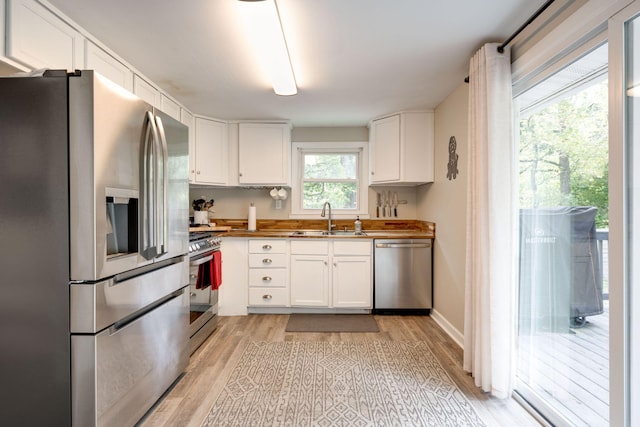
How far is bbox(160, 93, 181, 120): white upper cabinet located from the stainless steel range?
122 centimetres

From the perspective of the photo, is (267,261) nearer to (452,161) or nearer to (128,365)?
(128,365)

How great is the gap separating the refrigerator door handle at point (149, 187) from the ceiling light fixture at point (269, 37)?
79 centimetres

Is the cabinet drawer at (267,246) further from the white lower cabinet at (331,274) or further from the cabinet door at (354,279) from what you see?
Answer: the cabinet door at (354,279)

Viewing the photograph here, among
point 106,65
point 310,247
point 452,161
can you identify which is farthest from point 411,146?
point 106,65

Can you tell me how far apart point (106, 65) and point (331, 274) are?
8.96ft

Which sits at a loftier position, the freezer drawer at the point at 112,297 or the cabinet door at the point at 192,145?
the cabinet door at the point at 192,145

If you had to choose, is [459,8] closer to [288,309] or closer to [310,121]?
[310,121]

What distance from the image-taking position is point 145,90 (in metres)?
2.64

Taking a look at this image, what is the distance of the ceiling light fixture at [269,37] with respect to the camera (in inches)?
65.6

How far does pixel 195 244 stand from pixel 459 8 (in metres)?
2.49

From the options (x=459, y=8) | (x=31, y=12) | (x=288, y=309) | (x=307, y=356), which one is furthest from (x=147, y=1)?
(x=288, y=309)

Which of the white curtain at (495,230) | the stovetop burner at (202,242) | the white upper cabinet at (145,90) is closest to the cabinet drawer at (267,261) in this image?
the stovetop burner at (202,242)

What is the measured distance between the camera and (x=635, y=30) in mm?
1252

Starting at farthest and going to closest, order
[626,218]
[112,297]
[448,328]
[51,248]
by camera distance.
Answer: [448,328]
[112,297]
[51,248]
[626,218]
